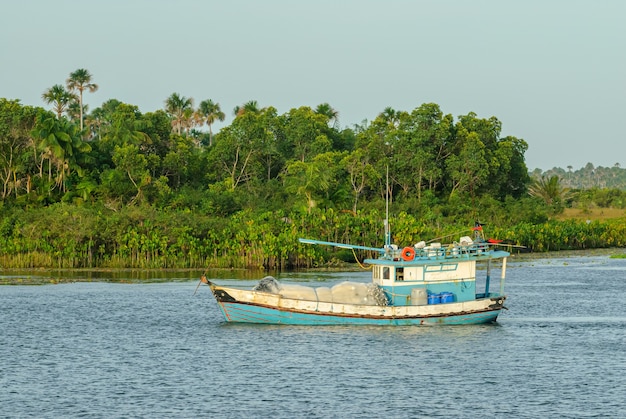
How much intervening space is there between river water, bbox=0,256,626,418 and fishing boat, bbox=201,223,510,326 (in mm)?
681

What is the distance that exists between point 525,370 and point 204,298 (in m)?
27.1

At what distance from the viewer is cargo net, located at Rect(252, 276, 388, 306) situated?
44906 mm

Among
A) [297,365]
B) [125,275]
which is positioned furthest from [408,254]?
[125,275]

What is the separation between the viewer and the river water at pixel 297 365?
105ft

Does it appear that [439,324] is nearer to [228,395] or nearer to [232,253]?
[228,395]

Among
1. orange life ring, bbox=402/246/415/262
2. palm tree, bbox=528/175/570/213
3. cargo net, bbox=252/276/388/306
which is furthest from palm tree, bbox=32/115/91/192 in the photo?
palm tree, bbox=528/175/570/213

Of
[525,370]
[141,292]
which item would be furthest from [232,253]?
[525,370]

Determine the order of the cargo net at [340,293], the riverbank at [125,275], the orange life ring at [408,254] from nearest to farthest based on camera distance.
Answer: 1. the orange life ring at [408,254]
2. the cargo net at [340,293]
3. the riverbank at [125,275]

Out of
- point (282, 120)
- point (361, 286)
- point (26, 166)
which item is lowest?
point (361, 286)

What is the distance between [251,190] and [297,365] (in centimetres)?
7097

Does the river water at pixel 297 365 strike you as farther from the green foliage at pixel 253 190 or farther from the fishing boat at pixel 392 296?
the green foliage at pixel 253 190

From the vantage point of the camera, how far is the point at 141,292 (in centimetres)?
6156

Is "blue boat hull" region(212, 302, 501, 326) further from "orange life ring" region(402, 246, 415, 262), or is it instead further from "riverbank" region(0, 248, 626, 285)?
"riverbank" region(0, 248, 626, 285)

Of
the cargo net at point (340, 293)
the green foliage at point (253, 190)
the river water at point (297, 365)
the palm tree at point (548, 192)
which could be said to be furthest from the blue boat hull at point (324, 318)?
the palm tree at point (548, 192)
